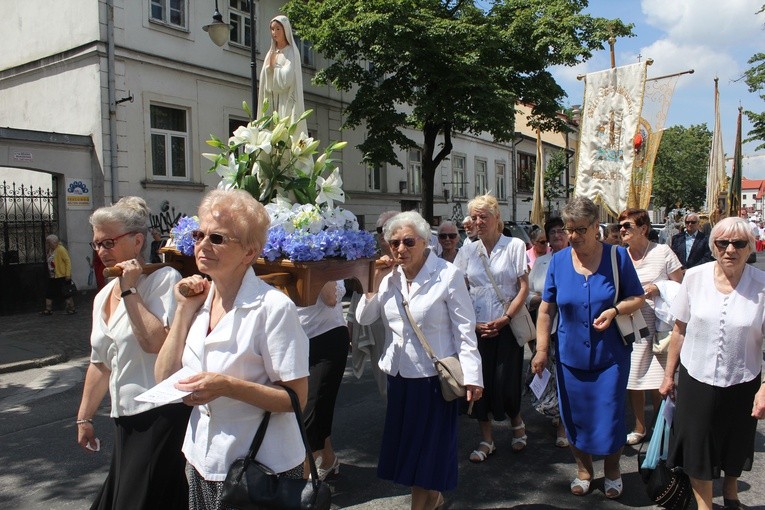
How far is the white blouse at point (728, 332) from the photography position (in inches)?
138

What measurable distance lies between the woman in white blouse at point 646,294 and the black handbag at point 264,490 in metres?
3.64

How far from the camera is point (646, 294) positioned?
16.7ft

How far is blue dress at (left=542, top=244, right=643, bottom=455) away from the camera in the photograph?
13.3 feet

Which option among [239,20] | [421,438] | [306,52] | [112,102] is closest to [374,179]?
[306,52]

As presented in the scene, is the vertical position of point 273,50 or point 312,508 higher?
point 273,50

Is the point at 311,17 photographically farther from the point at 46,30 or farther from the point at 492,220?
the point at 492,220

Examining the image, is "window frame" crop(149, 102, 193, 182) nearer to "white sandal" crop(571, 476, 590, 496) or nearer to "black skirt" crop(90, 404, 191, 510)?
"white sandal" crop(571, 476, 590, 496)

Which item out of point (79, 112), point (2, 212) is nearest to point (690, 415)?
point (2, 212)

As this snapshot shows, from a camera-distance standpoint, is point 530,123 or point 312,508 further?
point 530,123

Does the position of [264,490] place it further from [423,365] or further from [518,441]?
[518,441]

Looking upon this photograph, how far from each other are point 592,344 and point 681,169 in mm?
53833

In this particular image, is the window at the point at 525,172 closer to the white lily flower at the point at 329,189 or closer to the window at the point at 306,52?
the window at the point at 306,52

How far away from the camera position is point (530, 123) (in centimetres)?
2084

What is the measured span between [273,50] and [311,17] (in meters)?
15.4
